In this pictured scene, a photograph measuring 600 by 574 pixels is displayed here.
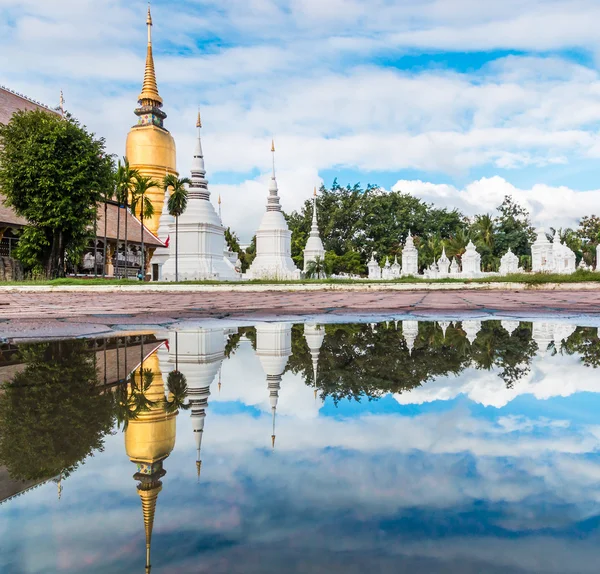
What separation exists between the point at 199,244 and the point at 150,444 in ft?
79.9

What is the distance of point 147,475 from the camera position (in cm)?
131

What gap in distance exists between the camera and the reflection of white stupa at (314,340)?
116 inches

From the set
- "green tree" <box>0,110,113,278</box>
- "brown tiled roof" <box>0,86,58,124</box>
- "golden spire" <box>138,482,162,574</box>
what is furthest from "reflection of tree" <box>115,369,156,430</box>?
"brown tiled roof" <box>0,86,58,124</box>

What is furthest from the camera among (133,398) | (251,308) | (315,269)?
(315,269)

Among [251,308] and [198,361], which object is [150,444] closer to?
[198,361]

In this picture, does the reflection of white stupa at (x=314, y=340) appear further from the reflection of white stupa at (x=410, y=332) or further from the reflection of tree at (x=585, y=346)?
the reflection of tree at (x=585, y=346)

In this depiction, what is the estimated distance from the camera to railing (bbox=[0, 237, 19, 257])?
77.7 feet

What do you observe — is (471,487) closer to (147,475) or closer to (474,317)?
(147,475)

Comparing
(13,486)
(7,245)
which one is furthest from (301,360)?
(7,245)

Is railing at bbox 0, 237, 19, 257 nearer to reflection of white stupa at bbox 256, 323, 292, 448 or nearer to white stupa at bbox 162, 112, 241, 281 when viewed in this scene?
white stupa at bbox 162, 112, 241, 281

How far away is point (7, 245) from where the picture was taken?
24.0 meters

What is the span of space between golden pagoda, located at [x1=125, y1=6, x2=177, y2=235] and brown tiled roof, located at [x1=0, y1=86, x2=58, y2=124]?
855 centimetres

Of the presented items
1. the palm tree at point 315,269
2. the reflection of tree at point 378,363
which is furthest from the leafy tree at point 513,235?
the reflection of tree at point 378,363

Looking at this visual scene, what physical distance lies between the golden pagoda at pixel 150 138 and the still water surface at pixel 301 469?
1488 inches
